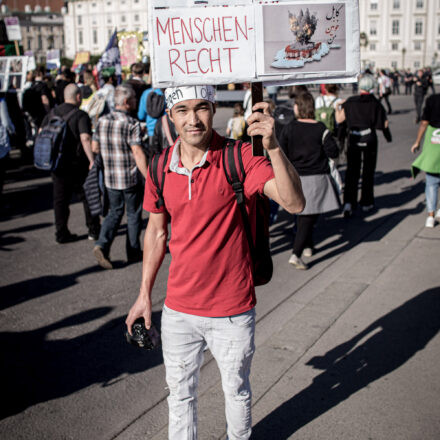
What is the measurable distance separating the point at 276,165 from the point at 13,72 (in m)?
9.86

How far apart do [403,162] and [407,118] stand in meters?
10.6

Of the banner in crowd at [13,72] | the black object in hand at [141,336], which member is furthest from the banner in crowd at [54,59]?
the black object in hand at [141,336]

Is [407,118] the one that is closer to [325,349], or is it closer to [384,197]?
[384,197]

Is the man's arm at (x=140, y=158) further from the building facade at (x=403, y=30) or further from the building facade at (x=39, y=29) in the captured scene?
the building facade at (x=39, y=29)

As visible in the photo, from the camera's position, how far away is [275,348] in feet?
13.0

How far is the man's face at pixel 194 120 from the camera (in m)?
2.35


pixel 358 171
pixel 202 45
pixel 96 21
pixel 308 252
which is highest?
pixel 96 21

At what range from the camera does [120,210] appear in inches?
238

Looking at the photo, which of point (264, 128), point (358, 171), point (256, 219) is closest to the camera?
point (264, 128)

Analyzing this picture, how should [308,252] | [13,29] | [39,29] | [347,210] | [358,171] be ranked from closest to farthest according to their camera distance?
[308,252] < [347,210] < [358,171] < [13,29] < [39,29]

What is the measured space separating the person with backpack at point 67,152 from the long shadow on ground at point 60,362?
250cm

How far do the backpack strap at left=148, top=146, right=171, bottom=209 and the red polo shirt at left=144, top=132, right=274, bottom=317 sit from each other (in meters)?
0.03

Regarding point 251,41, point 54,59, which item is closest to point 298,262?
point 251,41

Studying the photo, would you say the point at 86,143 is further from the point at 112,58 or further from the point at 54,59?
the point at 54,59
